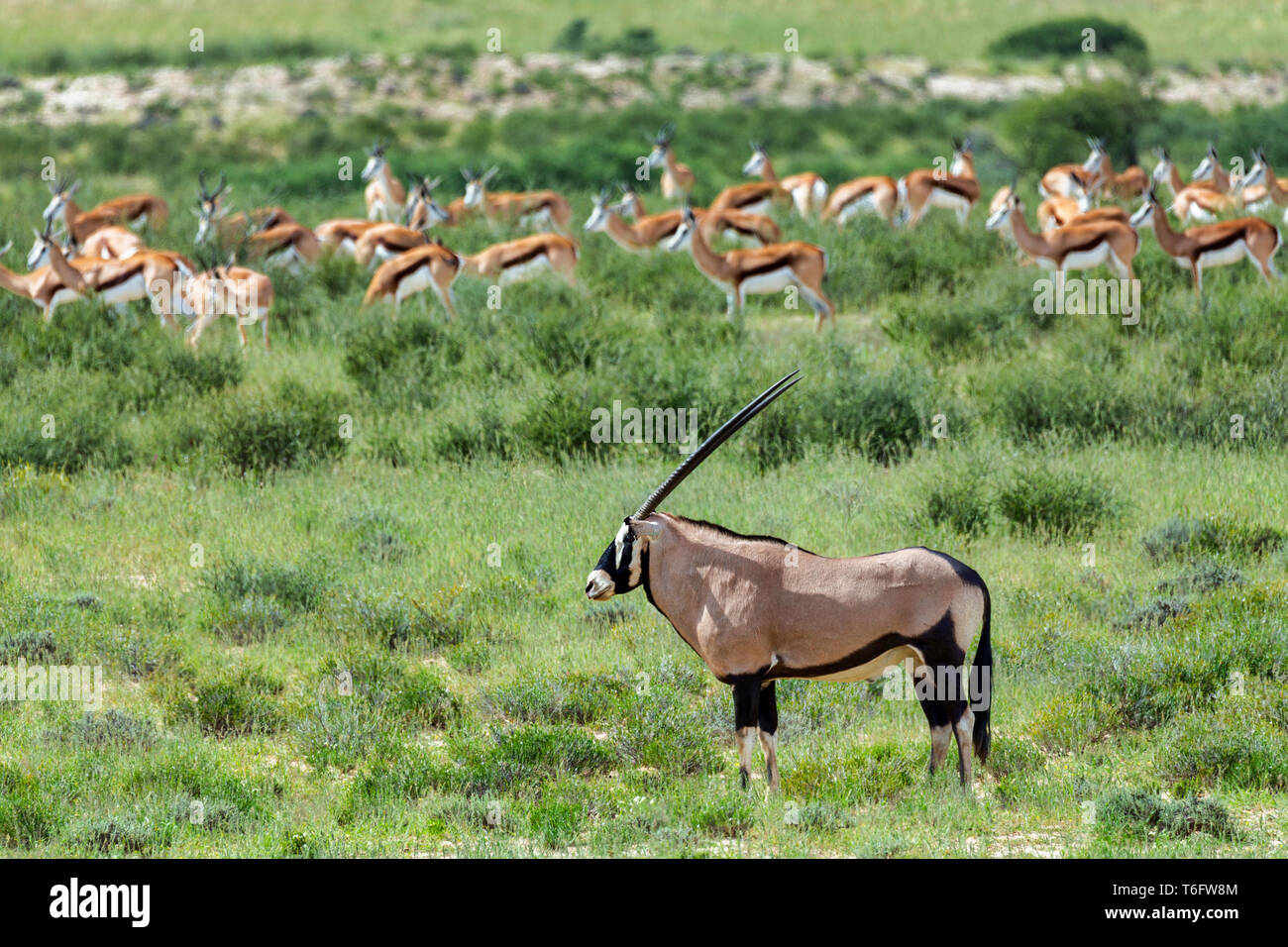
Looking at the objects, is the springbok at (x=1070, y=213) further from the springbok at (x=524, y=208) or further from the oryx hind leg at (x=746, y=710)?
the oryx hind leg at (x=746, y=710)

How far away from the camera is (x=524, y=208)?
71.2 feet

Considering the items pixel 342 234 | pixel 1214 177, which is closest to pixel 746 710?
pixel 342 234

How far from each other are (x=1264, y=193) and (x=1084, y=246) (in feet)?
20.8

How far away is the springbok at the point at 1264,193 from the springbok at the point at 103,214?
14603 mm

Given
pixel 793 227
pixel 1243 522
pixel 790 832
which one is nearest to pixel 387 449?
pixel 1243 522

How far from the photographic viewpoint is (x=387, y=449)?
11242 mm

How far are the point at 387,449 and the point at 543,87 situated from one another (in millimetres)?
31573

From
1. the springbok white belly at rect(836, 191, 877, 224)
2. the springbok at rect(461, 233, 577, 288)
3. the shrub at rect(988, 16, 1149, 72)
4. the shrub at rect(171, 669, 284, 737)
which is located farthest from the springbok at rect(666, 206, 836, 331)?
the shrub at rect(988, 16, 1149, 72)

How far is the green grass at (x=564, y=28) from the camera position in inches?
1866

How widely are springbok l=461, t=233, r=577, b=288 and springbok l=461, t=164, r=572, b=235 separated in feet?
14.4

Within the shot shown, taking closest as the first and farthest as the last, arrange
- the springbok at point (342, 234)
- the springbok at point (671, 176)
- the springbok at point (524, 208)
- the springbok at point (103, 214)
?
the springbok at point (342, 234)
the springbok at point (103, 214)
the springbok at point (524, 208)
the springbok at point (671, 176)

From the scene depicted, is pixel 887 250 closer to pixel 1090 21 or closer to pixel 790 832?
pixel 790 832

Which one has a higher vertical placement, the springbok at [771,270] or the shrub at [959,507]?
the springbok at [771,270]

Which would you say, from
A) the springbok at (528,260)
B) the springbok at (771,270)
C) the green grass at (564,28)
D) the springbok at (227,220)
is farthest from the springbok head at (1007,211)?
the green grass at (564,28)
